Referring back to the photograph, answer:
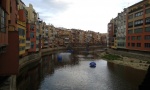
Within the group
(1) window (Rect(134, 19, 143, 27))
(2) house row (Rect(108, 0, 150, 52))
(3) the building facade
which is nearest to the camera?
(2) house row (Rect(108, 0, 150, 52))

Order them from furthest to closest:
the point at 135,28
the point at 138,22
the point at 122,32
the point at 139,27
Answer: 1. the point at 122,32
2. the point at 135,28
3. the point at 138,22
4. the point at 139,27

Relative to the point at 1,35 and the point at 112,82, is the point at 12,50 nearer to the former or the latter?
the point at 1,35

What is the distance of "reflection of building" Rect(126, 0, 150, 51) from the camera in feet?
240

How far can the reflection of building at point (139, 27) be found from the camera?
2874 inches

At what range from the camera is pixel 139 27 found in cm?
7950

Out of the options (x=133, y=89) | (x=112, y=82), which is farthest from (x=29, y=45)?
(x=133, y=89)

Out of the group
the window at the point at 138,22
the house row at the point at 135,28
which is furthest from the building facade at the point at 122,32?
the window at the point at 138,22

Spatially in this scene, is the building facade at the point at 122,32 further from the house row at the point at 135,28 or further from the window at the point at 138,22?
the window at the point at 138,22

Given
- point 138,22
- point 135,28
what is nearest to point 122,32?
point 135,28

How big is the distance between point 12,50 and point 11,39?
5.11 feet

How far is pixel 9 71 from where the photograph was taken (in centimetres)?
2319

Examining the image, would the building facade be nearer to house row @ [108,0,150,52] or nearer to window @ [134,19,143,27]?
house row @ [108,0,150,52]

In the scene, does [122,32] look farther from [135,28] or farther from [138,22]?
[138,22]

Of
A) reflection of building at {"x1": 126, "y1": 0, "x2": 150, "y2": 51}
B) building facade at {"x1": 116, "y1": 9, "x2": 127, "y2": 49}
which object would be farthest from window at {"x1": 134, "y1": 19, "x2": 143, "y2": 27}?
building facade at {"x1": 116, "y1": 9, "x2": 127, "y2": 49}
